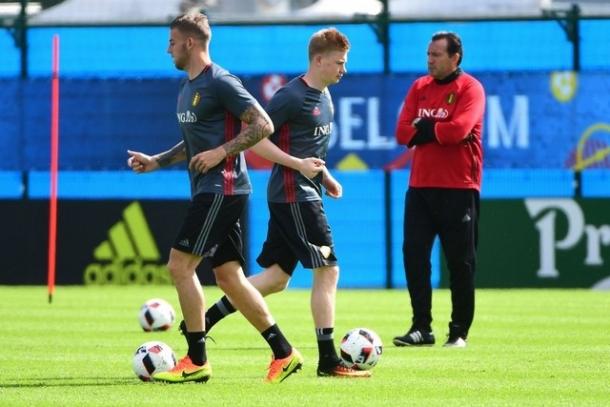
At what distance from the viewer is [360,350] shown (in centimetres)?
1016

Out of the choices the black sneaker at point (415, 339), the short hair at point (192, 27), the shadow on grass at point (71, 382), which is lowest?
the black sneaker at point (415, 339)

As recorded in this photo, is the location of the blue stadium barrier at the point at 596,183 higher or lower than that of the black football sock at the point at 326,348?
higher

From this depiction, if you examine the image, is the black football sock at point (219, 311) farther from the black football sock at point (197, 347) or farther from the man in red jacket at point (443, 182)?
the black football sock at point (197, 347)

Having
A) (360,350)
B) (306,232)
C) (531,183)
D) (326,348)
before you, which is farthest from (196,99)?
(531,183)

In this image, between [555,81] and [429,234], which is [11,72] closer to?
[555,81]

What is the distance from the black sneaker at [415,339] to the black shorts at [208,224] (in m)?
3.12

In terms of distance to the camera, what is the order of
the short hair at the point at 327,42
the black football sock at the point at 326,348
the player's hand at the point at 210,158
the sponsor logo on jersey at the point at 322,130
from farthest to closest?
the sponsor logo on jersey at the point at 322,130 → the short hair at the point at 327,42 → the black football sock at the point at 326,348 → the player's hand at the point at 210,158

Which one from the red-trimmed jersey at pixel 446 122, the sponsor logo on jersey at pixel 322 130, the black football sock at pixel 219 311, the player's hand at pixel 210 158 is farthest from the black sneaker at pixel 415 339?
the player's hand at pixel 210 158

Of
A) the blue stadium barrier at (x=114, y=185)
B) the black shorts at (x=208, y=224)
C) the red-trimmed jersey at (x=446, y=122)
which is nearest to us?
the black shorts at (x=208, y=224)

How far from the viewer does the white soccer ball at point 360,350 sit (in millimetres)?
10164

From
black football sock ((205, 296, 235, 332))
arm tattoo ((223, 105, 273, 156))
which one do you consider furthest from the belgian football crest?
black football sock ((205, 296, 235, 332))

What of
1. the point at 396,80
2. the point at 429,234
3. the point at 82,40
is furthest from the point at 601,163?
the point at 429,234

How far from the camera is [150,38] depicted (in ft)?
74.5

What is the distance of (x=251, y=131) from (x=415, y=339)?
138 inches
